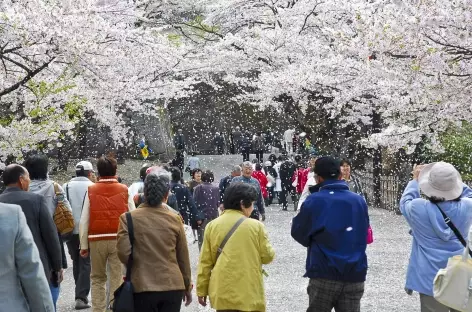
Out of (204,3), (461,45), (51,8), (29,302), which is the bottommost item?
(29,302)

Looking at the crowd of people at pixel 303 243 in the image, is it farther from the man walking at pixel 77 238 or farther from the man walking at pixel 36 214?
the man walking at pixel 77 238

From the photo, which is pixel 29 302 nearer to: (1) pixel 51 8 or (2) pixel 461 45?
(2) pixel 461 45

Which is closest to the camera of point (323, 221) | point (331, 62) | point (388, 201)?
point (323, 221)

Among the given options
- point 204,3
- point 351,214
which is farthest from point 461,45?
point 204,3

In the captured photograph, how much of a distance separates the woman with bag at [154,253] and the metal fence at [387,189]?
14069 mm

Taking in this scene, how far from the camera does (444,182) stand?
194 inches

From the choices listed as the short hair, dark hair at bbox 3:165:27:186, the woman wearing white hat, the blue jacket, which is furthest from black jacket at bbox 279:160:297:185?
the blue jacket

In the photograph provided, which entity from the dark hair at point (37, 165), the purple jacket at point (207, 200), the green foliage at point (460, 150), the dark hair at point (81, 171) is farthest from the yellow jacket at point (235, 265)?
the green foliage at point (460, 150)

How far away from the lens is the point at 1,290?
3582mm

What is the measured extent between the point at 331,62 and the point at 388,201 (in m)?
4.41

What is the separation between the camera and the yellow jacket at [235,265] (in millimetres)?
4918

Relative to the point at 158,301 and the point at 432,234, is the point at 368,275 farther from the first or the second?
the point at 158,301

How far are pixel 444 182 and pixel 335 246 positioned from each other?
82 cm

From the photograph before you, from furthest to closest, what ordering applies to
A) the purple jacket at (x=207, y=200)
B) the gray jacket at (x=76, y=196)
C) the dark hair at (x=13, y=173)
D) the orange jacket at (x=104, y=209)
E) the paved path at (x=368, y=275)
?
the purple jacket at (x=207, y=200) < the gray jacket at (x=76, y=196) < the paved path at (x=368, y=275) < the orange jacket at (x=104, y=209) < the dark hair at (x=13, y=173)
